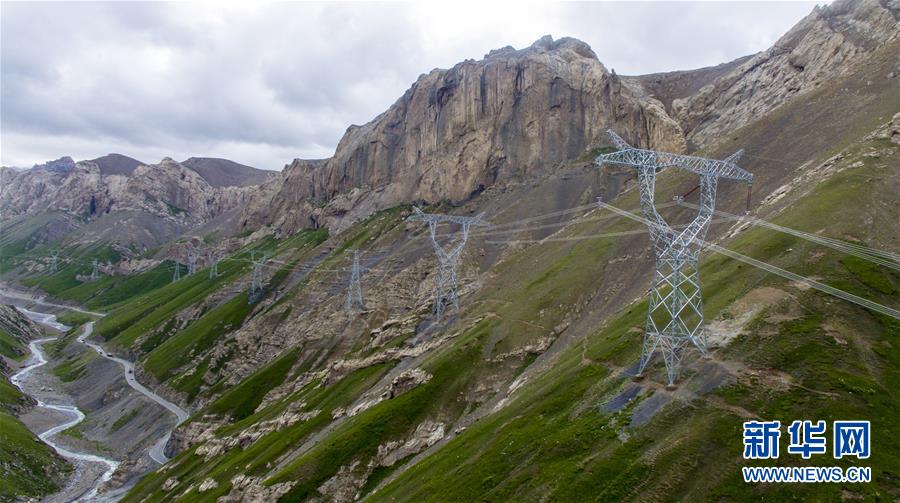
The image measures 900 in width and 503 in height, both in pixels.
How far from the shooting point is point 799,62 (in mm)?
166500

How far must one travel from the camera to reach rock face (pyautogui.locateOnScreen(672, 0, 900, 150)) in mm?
153125

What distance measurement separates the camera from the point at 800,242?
76688 mm

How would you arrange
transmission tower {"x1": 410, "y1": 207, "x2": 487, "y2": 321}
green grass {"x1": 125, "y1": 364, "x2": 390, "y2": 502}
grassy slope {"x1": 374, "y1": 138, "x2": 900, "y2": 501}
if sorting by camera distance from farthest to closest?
1. transmission tower {"x1": 410, "y1": 207, "x2": 487, "y2": 321}
2. green grass {"x1": 125, "y1": 364, "x2": 390, "y2": 502}
3. grassy slope {"x1": 374, "y1": 138, "x2": 900, "y2": 501}

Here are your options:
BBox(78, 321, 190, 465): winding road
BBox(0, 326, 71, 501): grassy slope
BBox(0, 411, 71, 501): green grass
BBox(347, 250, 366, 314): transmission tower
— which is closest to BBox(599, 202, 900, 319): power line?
BBox(347, 250, 366, 314): transmission tower

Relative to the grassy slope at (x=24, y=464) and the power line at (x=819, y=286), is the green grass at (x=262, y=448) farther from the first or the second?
the power line at (x=819, y=286)

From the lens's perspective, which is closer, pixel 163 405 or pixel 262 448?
pixel 262 448

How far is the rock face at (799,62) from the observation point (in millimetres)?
153125

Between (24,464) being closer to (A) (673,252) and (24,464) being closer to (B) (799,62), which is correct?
(A) (673,252)

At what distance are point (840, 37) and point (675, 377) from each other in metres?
152

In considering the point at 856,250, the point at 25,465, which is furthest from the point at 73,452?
the point at 856,250

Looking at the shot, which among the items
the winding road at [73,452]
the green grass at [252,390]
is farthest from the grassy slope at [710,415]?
the winding road at [73,452]

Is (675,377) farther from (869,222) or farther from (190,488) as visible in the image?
(190,488)

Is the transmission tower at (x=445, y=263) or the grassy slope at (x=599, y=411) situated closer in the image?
the grassy slope at (x=599, y=411)

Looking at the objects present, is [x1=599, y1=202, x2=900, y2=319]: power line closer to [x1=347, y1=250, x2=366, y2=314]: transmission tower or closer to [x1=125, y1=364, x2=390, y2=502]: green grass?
[x1=125, y1=364, x2=390, y2=502]: green grass
